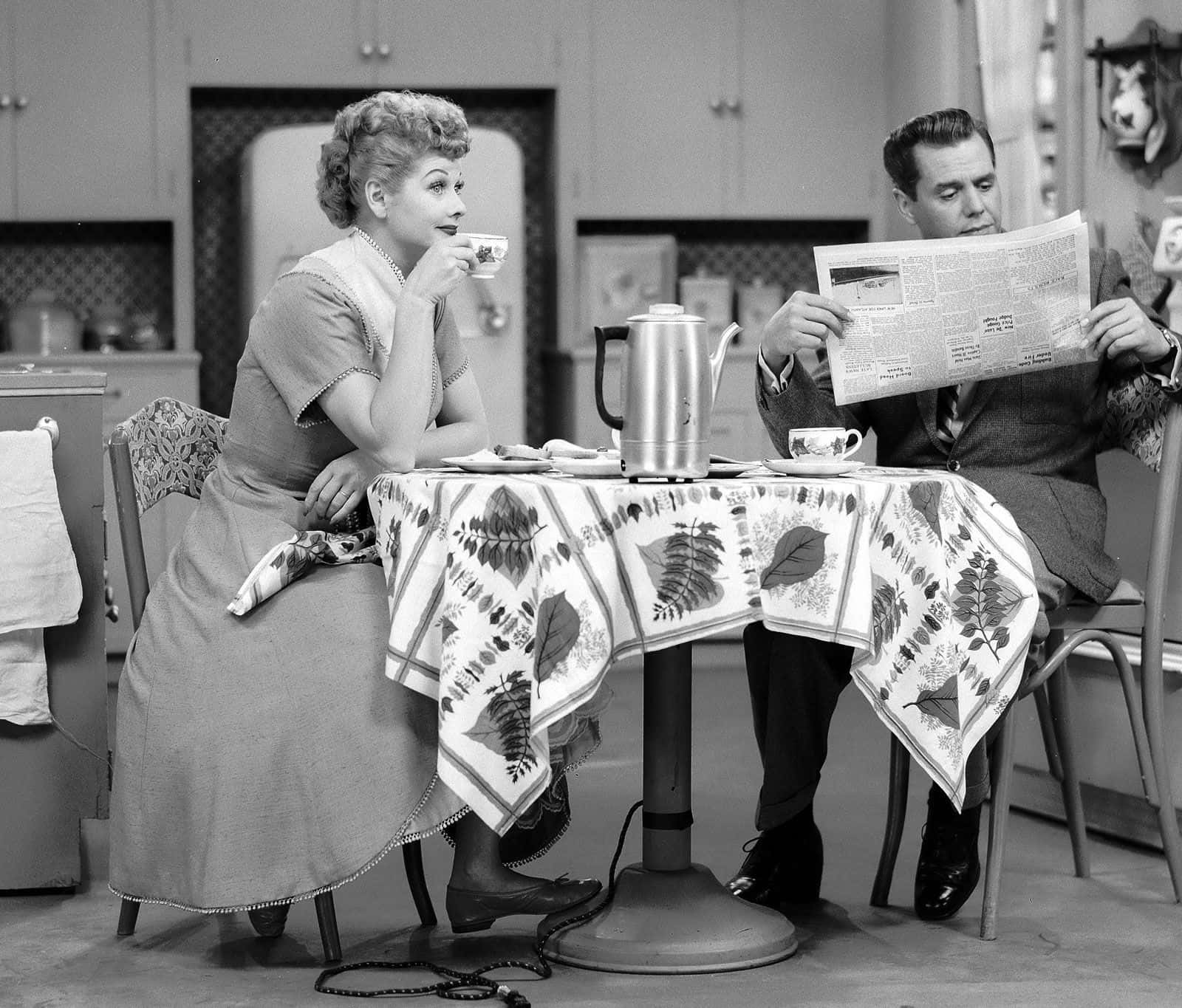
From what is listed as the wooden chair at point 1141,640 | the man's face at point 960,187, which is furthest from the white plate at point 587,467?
the man's face at point 960,187

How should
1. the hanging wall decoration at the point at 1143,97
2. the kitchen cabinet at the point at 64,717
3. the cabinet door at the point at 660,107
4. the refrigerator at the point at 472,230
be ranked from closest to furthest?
the kitchen cabinet at the point at 64,717 < the hanging wall decoration at the point at 1143,97 < the refrigerator at the point at 472,230 < the cabinet door at the point at 660,107

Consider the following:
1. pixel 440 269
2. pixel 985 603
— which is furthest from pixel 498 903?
pixel 440 269

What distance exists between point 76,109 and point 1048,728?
13.3 feet

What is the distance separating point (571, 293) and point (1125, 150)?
2289 millimetres

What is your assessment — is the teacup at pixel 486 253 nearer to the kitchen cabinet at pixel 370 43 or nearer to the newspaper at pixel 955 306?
the newspaper at pixel 955 306

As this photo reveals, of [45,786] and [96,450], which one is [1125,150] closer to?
[96,450]

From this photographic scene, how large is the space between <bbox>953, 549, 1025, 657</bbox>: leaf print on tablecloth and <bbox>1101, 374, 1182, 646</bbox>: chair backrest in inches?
20.1

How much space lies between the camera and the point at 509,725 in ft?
6.84

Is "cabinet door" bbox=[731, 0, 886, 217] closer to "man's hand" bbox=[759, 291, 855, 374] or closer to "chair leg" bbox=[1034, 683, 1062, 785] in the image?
"chair leg" bbox=[1034, 683, 1062, 785]

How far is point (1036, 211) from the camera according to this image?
496 cm

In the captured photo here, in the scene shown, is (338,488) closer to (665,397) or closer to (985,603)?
(665,397)

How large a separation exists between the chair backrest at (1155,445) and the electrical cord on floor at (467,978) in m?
0.95

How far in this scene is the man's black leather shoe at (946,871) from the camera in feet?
8.28

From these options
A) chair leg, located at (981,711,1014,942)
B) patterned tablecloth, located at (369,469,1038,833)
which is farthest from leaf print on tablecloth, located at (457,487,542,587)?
chair leg, located at (981,711,1014,942)
